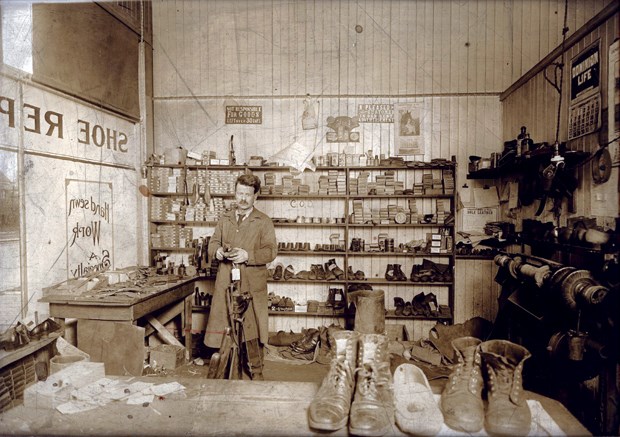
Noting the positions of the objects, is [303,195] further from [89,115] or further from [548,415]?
[548,415]

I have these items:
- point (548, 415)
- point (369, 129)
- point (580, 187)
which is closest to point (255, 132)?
point (369, 129)

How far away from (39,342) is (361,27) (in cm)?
534

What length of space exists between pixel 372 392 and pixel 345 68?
5.03 m

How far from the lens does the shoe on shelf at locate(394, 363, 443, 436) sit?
123 centimetres

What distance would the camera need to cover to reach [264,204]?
5.50 m

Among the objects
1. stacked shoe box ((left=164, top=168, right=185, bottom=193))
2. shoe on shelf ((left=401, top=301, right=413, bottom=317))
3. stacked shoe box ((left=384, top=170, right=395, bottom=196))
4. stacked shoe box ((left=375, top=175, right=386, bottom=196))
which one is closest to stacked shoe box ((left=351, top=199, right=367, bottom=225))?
stacked shoe box ((left=375, top=175, right=386, bottom=196))

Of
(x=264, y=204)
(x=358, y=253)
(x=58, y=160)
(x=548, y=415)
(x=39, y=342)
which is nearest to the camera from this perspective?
(x=548, y=415)

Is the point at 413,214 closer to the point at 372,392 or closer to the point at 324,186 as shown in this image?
the point at 324,186

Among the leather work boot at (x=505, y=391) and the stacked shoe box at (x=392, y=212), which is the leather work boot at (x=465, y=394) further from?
the stacked shoe box at (x=392, y=212)

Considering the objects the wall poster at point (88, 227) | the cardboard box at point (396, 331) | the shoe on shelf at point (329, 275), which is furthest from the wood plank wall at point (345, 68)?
the wall poster at point (88, 227)

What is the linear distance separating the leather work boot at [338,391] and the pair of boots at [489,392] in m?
0.34

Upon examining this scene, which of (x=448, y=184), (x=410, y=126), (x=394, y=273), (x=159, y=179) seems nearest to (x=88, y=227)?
(x=159, y=179)

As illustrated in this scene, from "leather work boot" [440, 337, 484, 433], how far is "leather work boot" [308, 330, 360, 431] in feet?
1.12

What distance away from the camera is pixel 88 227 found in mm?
4148
